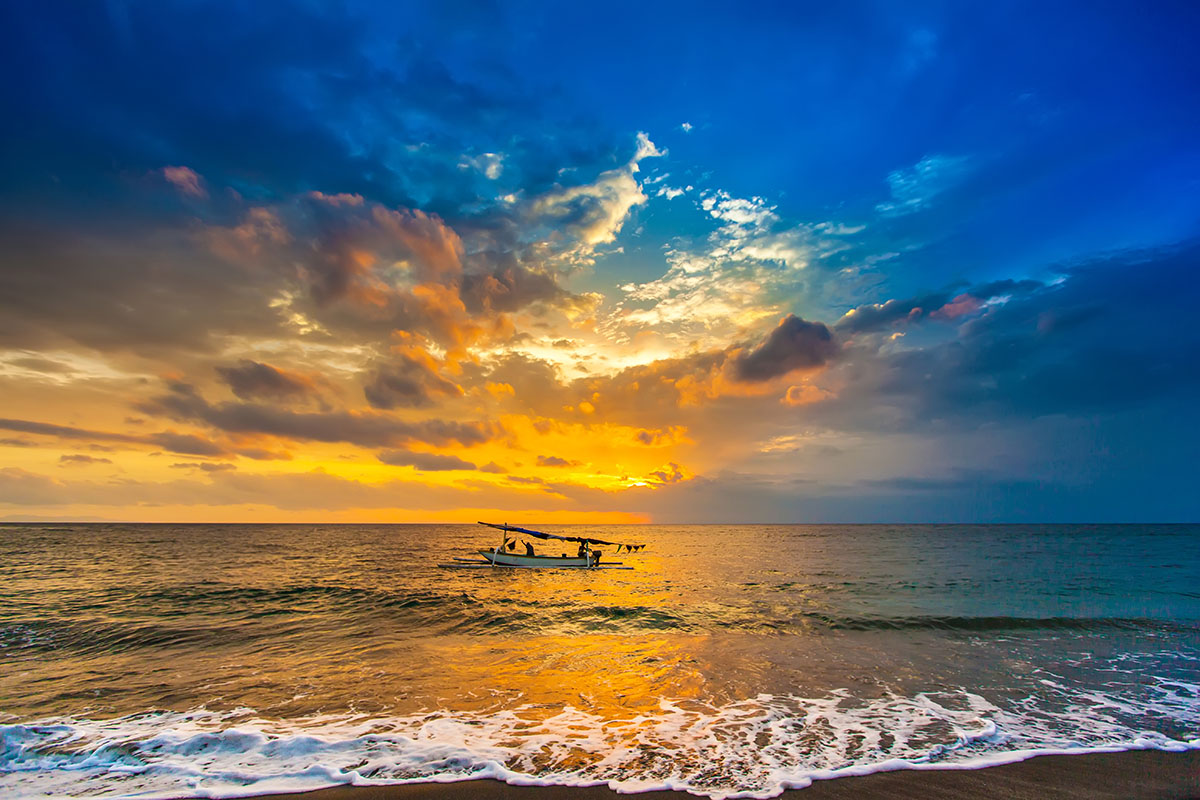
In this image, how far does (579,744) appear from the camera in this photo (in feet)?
33.9

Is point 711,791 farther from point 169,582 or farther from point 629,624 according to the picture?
point 169,582

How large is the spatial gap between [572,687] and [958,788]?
917 centimetres

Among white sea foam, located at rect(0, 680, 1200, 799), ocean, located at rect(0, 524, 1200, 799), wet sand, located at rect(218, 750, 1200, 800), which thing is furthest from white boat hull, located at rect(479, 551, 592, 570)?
wet sand, located at rect(218, 750, 1200, 800)

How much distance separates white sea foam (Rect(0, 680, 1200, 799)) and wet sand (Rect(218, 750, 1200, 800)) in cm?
28

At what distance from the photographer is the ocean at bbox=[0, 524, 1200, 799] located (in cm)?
947

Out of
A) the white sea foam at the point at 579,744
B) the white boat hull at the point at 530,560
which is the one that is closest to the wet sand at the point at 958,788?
the white sea foam at the point at 579,744

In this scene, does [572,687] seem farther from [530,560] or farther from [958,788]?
[530,560]

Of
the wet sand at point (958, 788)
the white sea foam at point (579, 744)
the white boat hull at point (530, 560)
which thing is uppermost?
the wet sand at point (958, 788)

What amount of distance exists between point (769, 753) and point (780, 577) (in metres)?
38.7

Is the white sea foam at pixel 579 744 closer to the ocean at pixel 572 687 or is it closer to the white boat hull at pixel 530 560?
the ocean at pixel 572 687

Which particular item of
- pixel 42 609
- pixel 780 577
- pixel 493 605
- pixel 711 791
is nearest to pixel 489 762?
pixel 711 791

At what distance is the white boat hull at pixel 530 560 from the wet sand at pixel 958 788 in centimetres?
4831

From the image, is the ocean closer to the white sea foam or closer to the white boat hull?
the white sea foam

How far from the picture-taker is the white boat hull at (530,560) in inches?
2200
